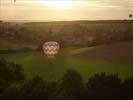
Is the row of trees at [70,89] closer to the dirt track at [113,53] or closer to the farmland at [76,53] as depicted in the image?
the farmland at [76,53]

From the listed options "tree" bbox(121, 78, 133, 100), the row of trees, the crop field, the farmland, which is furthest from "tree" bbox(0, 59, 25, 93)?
"tree" bbox(121, 78, 133, 100)

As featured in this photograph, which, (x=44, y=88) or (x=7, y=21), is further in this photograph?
(x=7, y=21)

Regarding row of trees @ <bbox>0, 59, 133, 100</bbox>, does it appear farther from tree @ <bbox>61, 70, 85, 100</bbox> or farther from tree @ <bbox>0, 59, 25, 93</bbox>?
tree @ <bbox>0, 59, 25, 93</bbox>

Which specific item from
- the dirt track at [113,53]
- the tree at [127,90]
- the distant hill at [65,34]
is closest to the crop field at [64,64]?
the dirt track at [113,53]

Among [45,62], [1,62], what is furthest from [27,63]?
[1,62]

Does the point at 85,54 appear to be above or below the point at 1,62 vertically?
below

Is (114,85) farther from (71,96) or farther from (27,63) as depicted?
(27,63)

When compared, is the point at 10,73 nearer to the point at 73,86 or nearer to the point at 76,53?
the point at 73,86
